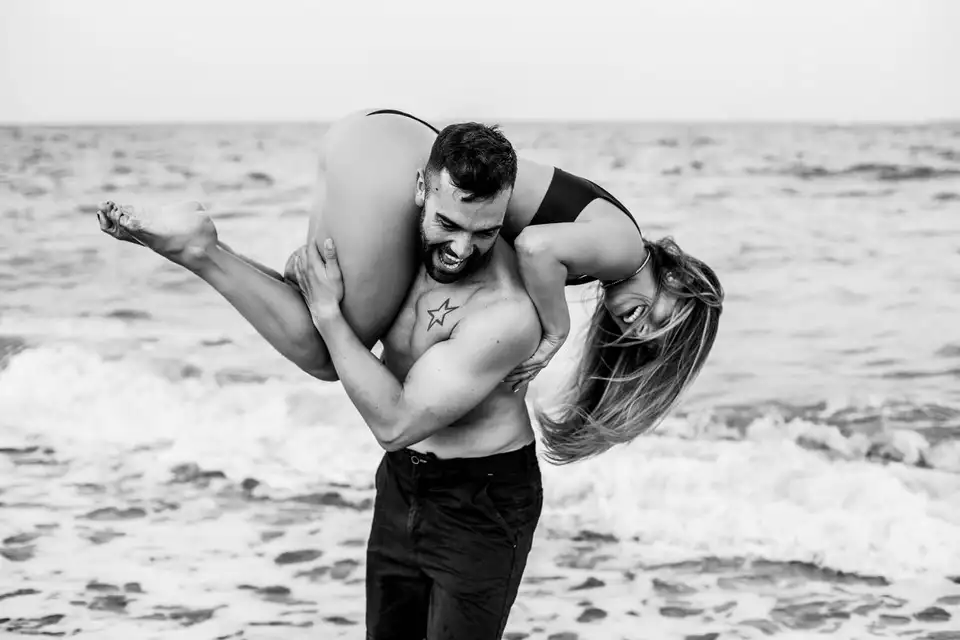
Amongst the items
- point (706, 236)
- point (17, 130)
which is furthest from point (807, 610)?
point (17, 130)

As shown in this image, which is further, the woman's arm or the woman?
the woman's arm

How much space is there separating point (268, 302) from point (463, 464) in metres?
0.60

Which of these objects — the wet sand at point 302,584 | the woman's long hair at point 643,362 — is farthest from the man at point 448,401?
the wet sand at point 302,584

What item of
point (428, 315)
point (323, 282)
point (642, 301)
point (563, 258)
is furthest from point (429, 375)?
point (642, 301)

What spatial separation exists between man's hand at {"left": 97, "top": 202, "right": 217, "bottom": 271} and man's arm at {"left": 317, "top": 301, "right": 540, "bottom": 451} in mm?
293

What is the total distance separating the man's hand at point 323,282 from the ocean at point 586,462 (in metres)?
1.15

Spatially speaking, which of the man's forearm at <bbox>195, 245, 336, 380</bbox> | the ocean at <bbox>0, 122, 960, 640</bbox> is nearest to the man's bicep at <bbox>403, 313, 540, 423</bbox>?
the man's forearm at <bbox>195, 245, 336, 380</bbox>

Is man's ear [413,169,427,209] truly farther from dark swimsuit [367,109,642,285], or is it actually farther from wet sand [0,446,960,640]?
wet sand [0,446,960,640]

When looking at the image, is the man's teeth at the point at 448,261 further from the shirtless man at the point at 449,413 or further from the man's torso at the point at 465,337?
the man's torso at the point at 465,337

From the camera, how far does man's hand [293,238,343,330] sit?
227 cm

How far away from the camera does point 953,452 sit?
297 inches

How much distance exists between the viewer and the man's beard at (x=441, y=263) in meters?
2.23

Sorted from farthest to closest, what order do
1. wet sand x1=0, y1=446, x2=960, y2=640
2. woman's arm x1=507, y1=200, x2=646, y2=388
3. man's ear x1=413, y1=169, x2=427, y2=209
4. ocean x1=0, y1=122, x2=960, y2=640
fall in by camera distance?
ocean x1=0, y1=122, x2=960, y2=640 < wet sand x1=0, y1=446, x2=960, y2=640 < woman's arm x1=507, y1=200, x2=646, y2=388 < man's ear x1=413, y1=169, x2=427, y2=209

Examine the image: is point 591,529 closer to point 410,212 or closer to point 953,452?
point 953,452
